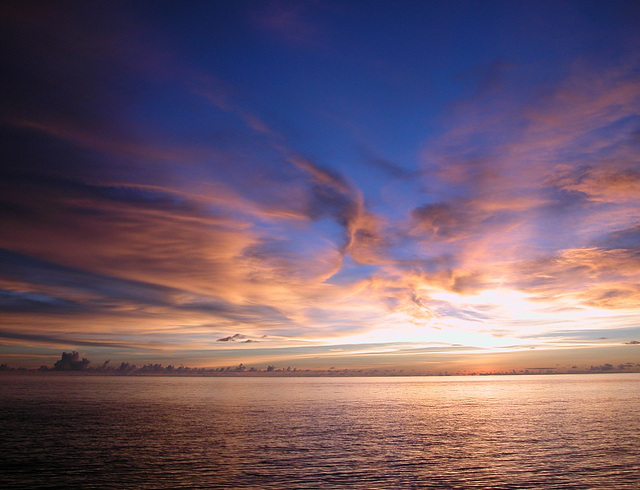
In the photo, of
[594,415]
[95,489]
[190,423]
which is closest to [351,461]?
[95,489]

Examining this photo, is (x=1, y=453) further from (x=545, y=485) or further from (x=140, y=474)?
(x=545, y=485)

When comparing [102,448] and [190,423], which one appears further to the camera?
[190,423]

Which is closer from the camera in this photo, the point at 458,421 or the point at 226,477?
the point at 226,477

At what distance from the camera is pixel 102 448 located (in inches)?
2338

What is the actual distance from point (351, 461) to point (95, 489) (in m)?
26.5

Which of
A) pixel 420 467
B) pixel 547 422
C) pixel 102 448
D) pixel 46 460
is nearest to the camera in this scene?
pixel 420 467

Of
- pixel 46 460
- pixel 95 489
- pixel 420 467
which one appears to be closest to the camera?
pixel 95 489

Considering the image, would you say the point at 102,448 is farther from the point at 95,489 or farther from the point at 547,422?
the point at 547,422

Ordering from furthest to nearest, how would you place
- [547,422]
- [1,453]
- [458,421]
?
[458,421]
[547,422]
[1,453]

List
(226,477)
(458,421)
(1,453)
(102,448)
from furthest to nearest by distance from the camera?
(458,421)
(102,448)
(1,453)
(226,477)

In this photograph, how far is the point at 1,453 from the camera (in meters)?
54.6

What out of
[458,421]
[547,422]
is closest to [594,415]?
[547,422]

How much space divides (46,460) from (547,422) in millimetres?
86517

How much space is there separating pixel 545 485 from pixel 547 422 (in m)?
55.9
